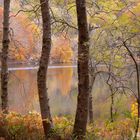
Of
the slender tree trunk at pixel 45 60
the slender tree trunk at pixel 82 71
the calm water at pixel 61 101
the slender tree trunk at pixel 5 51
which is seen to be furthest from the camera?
the calm water at pixel 61 101

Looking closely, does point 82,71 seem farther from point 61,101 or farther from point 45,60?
point 61,101

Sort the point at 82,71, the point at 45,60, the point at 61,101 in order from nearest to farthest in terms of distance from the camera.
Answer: the point at 82,71
the point at 45,60
the point at 61,101

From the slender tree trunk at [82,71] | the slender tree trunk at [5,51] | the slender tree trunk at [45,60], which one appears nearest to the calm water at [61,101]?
the slender tree trunk at [5,51]

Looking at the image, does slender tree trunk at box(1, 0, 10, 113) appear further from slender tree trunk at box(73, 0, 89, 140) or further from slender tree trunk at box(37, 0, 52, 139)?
slender tree trunk at box(73, 0, 89, 140)

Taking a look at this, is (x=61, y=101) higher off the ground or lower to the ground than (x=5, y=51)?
lower

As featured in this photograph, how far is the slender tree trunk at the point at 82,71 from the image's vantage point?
6426 millimetres

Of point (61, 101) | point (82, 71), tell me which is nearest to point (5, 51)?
point (82, 71)

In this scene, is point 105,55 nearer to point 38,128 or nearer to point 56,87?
point 38,128

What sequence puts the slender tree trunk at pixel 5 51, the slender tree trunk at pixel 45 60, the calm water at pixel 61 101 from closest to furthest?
the slender tree trunk at pixel 45 60
the slender tree trunk at pixel 5 51
the calm water at pixel 61 101

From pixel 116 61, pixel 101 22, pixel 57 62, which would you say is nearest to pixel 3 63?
pixel 101 22

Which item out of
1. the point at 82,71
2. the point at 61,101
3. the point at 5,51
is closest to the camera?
the point at 82,71

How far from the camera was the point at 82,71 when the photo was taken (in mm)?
6562

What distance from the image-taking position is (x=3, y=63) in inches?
364

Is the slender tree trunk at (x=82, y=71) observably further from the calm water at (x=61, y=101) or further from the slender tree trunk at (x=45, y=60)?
the calm water at (x=61, y=101)
